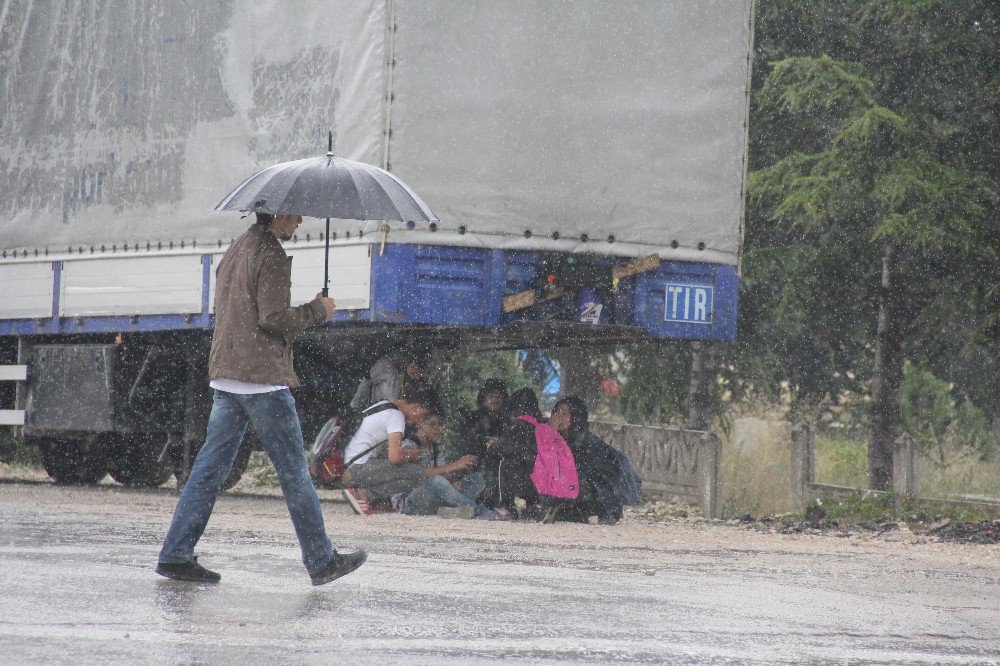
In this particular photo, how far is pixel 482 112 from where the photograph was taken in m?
12.1

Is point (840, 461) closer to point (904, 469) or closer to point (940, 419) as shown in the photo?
point (940, 419)

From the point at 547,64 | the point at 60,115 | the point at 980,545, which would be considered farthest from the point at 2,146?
the point at 980,545

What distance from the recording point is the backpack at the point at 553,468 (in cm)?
1291

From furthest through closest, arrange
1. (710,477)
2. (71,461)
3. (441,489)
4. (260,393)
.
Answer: (71,461) → (710,477) → (441,489) → (260,393)

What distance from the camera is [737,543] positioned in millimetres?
11945

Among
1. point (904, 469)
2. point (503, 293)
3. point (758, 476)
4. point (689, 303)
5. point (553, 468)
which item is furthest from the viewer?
point (758, 476)

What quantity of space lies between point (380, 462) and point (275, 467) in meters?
6.05

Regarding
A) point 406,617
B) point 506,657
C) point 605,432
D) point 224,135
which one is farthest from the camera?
→ point 605,432

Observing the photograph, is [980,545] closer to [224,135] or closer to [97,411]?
[224,135]

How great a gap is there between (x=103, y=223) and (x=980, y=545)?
291 inches

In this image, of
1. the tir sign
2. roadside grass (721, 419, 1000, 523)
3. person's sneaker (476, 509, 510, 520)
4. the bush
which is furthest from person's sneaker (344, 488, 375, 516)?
the bush

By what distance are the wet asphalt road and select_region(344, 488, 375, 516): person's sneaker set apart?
1808 millimetres

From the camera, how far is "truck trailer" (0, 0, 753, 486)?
12.0 metres

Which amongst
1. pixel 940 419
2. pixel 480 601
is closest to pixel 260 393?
pixel 480 601
